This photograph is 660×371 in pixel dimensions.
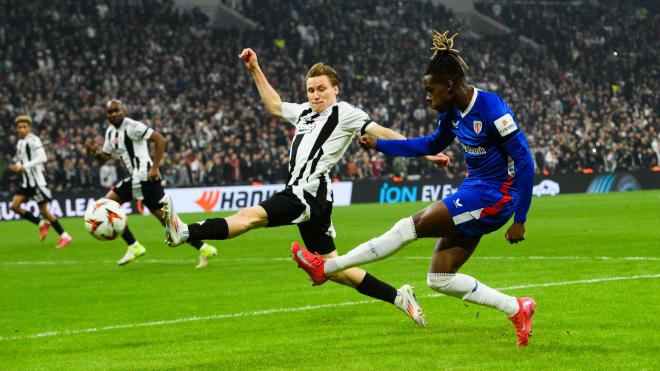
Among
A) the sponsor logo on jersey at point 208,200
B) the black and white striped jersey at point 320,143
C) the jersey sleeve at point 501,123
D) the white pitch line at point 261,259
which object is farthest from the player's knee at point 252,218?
the sponsor logo on jersey at point 208,200

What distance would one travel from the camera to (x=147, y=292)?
12.4 metres

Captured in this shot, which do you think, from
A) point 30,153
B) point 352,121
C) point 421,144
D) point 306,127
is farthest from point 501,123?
point 30,153

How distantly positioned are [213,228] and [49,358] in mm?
1589

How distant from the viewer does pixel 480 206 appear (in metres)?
7.40

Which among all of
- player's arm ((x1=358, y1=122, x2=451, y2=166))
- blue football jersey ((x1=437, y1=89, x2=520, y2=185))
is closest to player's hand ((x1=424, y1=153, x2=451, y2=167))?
player's arm ((x1=358, y1=122, x2=451, y2=166))

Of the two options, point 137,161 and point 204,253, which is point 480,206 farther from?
point 137,161

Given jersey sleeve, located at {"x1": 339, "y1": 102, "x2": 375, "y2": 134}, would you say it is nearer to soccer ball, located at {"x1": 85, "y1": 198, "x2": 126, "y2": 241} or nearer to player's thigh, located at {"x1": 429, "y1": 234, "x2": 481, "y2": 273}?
player's thigh, located at {"x1": 429, "y1": 234, "x2": 481, "y2": 273}

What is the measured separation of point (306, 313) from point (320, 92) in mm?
2214

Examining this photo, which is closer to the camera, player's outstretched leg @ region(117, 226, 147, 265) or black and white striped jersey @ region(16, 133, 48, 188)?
player's outstretched leg @ region(117, 226, 147, 265)

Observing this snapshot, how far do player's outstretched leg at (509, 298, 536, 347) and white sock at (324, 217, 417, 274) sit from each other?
974 millimetres

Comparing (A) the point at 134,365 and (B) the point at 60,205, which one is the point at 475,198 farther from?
(B) the point at 60,205

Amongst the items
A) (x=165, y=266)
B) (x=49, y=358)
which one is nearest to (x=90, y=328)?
(x=49, y=358)

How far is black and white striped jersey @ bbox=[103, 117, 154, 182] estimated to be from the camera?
1547cm

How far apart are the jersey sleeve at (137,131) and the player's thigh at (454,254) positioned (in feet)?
28.0
